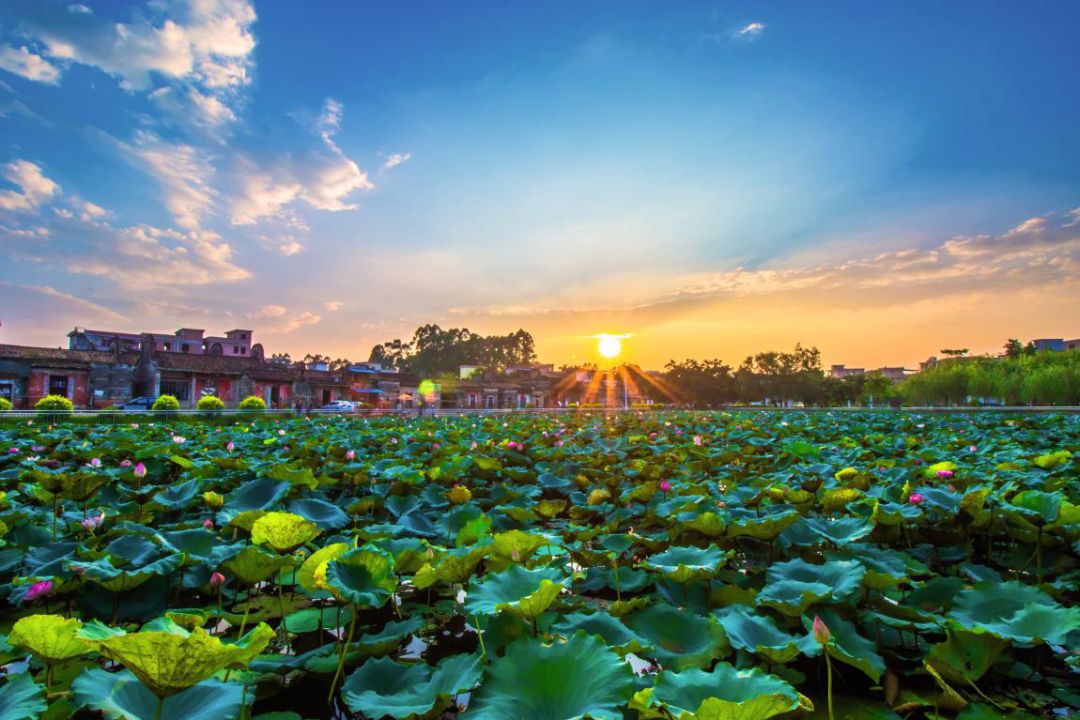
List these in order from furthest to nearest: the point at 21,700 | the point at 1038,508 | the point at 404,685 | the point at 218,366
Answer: the point at 218,366
the point at 1038,508
the point at 404,685
the point at 21,700

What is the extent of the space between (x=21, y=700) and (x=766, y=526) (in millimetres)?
2131

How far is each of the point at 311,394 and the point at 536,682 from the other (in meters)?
39.3

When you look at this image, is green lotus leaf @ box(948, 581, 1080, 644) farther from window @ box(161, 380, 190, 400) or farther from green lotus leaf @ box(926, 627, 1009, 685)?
window @ box(161, 380, 190, 400)

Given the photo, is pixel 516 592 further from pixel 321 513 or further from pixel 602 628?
pixel 321 513

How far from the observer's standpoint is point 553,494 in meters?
4.34

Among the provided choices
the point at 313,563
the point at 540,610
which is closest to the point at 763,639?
the point at 540,610

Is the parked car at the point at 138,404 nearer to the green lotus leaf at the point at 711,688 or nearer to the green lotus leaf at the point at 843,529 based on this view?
the green lotus leaf at the point at 843,529

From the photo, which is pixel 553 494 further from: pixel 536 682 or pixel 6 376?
pixel 6 376

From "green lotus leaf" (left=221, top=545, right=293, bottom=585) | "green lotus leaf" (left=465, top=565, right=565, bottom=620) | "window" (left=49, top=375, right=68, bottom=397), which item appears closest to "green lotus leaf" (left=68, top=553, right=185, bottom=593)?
"green lotus leaf" (left=221, top=545, right=293, bottom=585)

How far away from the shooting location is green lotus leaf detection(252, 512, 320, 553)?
160cm

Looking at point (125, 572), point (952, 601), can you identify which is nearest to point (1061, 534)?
point (952, 601)

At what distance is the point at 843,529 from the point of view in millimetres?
2143

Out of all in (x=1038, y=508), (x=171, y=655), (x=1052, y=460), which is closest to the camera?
(x=171, y=655)

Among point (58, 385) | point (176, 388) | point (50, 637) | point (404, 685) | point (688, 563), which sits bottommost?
point (404, 685)
